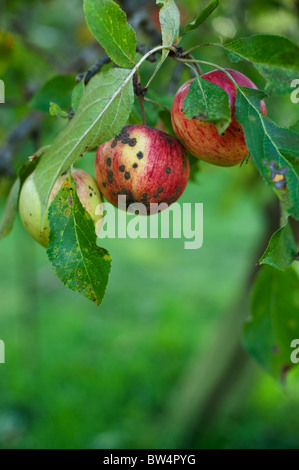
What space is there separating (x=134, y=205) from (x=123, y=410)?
8.21ft

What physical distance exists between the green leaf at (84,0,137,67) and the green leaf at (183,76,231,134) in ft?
0.32

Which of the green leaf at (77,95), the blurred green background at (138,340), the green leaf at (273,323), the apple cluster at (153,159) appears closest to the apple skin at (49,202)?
the apple cluster at (153,159)

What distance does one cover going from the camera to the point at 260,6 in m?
1.90

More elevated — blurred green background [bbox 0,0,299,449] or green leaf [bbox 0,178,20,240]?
blurred green background [bbox 0,0,299,449]

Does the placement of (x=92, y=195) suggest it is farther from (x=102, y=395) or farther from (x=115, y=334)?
(x=115, y=334)

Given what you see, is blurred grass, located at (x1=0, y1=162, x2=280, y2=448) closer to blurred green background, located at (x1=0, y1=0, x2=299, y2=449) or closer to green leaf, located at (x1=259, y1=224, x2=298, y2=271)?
blurred green background, located at (x1=0, y1=0, x2=299, y2=449)

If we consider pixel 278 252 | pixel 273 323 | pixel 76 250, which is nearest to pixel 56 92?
pixel 76 250

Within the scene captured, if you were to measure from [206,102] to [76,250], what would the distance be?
256mm

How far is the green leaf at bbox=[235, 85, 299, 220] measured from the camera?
0.59 meters

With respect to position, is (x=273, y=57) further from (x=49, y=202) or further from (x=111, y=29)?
(x=49, y=202)

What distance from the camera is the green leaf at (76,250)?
66 centimetres

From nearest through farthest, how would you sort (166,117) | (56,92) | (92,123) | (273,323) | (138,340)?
(92,123)
(166,117)
(56,92)
(273,323)
(138,340)

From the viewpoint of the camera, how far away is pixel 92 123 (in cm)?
62

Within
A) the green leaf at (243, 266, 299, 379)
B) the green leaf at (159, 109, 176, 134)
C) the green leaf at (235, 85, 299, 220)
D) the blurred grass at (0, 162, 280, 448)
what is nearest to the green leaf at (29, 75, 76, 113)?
the green leaf at (159, 109, 176, 134)
